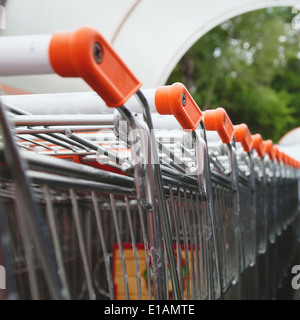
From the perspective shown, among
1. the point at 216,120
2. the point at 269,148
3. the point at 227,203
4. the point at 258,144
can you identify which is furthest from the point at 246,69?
the point at 216,120

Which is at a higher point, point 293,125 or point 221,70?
point 221,70

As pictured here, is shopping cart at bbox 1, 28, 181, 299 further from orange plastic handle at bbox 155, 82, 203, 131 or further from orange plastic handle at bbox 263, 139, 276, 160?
orange plastic handle at bbox 263, 139, 276, 160

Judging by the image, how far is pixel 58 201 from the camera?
207 centimetres

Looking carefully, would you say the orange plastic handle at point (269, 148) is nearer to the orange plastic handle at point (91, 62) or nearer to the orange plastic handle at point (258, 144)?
the orange plastic handle at point (258, 144)

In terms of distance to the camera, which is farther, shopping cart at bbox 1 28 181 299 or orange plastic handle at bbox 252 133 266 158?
orange plastic handle at bbox 252 133 266 158

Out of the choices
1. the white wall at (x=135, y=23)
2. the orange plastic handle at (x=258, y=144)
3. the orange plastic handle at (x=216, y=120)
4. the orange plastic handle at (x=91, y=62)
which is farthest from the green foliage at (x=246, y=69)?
the orange plastic handle at (x=91, y=62)

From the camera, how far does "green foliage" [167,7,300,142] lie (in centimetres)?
1274

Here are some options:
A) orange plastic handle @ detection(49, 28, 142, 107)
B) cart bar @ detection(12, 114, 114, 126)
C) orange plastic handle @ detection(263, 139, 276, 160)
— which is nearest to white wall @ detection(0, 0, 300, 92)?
orange plastic handle @ detection(263, 139, 276, 160)

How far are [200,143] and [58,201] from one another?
99 cm

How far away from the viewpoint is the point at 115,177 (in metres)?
0.85

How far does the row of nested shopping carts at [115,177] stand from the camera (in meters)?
0.60
